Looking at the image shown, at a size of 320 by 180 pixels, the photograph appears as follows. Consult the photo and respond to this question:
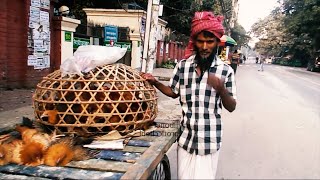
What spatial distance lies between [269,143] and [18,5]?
6.53m

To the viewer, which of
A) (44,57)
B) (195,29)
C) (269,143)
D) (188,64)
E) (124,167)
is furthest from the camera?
(44,57)

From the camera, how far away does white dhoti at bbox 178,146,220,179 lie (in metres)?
2.16

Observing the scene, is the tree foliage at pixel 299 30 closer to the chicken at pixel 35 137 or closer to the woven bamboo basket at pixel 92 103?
the woven bamboo basket at pixel 92 103

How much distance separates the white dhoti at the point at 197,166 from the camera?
2158 mm

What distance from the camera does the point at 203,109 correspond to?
215 cm

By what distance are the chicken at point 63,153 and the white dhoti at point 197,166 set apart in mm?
671

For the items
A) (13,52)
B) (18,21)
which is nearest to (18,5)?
(18,21)

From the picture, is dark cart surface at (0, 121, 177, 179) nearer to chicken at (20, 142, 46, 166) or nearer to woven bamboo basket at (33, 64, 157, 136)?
chicken at (20, 142, 46, 166)

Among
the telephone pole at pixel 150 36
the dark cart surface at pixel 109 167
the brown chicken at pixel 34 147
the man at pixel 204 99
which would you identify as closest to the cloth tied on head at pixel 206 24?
the man at pixel 204 99

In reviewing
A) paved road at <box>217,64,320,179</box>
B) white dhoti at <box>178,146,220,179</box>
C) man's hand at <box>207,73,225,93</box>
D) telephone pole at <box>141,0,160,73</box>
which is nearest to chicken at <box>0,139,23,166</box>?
white dhoti at <box>178,146,220,179</box>

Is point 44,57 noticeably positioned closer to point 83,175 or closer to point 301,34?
point 83,175

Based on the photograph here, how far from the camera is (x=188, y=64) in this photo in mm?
2275

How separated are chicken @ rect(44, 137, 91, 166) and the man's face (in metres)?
0.94

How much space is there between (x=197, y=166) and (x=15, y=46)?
711 centimetres
